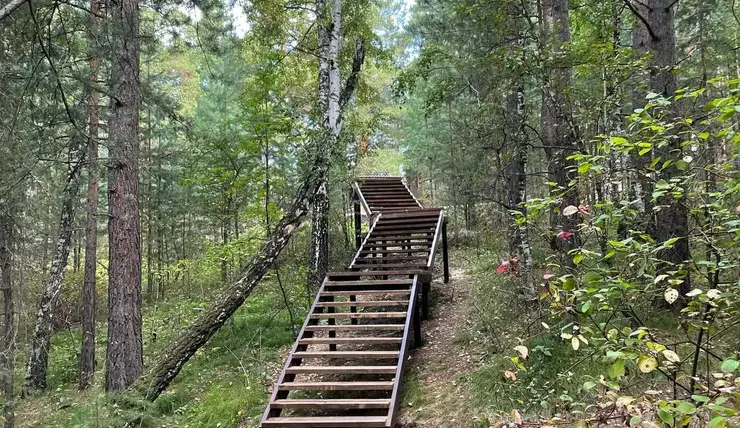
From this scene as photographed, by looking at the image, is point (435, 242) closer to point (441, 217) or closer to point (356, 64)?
point (441, 217)

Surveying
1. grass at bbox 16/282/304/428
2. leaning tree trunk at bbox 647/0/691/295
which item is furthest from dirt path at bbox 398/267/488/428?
leaning tree trunk at bbox 647/0/691/295

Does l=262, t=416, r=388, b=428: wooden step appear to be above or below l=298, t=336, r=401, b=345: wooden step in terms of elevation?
below

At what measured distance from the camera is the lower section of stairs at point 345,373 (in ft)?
16.5

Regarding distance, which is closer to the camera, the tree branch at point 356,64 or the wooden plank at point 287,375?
the wooden plank at point 287,375

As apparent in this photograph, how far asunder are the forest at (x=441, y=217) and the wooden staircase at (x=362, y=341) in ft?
0.72

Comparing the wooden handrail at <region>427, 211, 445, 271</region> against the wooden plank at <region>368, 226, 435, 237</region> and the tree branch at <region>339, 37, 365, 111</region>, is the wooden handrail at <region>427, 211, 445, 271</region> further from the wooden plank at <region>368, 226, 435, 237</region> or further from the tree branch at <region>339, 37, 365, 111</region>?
the tree branch at <region>339, 37, 365, 111</region>

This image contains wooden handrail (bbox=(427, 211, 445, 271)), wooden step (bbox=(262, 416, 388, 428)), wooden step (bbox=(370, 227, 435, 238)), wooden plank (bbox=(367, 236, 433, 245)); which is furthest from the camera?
wooden step (bbox=(370, 227, 435, 238))

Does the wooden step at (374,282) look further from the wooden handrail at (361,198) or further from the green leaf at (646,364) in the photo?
the green leaf at (646,364)

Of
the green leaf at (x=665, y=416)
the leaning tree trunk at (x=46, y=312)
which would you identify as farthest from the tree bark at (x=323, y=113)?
the green leaf at (x=665, y=416)

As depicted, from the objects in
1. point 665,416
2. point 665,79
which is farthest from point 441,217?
point 665,416

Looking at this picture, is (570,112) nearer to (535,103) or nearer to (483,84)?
(483,84)

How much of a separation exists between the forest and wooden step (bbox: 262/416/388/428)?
171 mm

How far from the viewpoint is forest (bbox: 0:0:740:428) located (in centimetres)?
247

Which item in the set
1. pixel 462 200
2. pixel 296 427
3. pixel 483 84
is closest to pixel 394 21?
pixel 462 200
